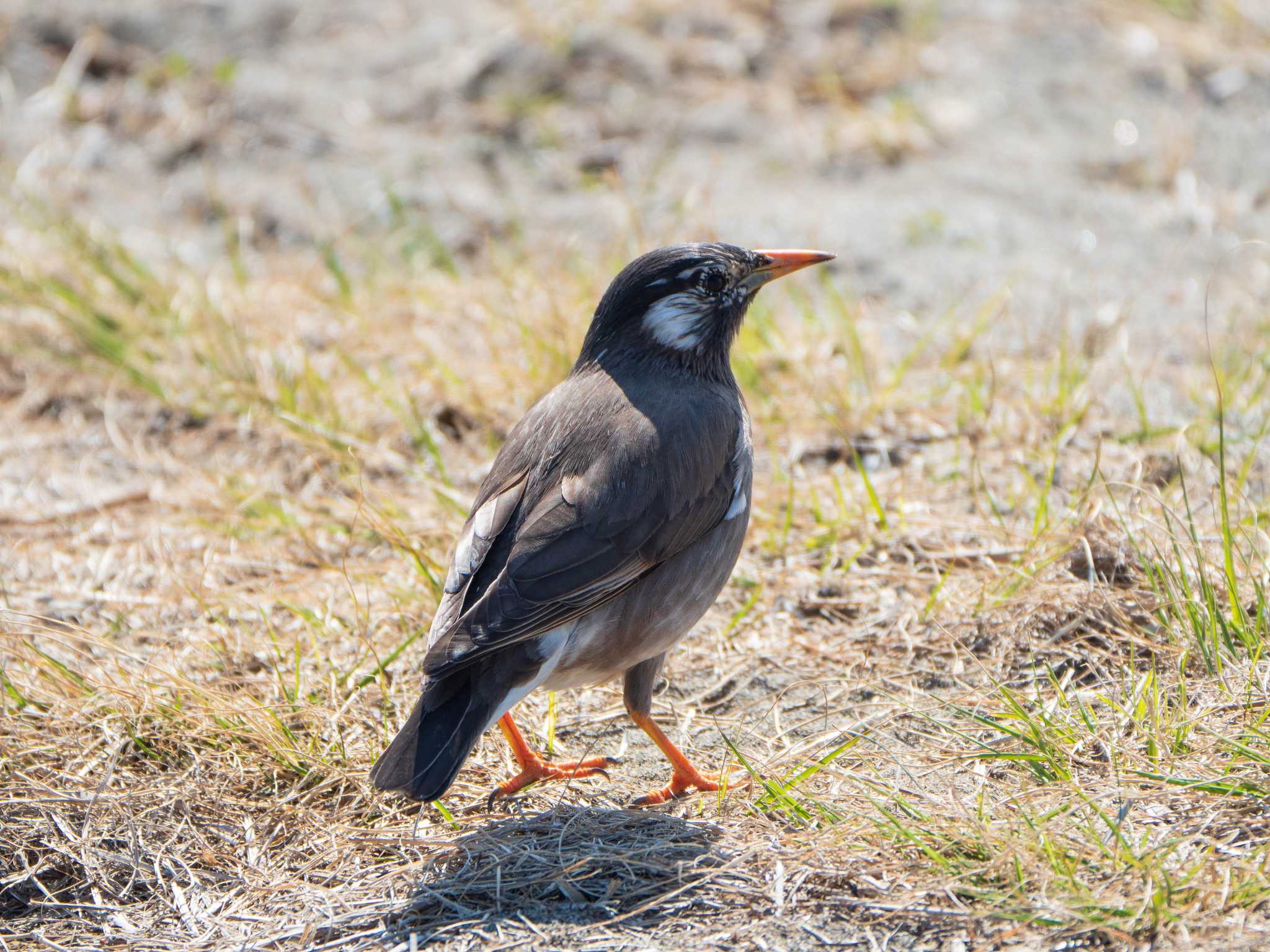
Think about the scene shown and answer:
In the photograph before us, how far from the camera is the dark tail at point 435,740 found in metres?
3.38

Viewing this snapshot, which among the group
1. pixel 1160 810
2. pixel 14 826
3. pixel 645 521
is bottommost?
pixel 1160 810

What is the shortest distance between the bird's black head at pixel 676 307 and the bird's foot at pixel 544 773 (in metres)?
1.36

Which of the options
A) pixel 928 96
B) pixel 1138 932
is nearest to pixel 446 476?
pixel 1138 932

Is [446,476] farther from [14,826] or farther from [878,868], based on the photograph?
[878,868]

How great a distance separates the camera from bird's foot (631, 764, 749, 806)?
13.1ft

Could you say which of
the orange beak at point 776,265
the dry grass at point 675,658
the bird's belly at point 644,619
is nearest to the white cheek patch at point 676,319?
the orange beak at point 776,265

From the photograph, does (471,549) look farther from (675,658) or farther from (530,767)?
(675,658)

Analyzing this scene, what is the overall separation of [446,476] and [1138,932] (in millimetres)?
3468

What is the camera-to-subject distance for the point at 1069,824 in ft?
10.8

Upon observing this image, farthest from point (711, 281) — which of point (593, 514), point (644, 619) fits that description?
point (644, 619)

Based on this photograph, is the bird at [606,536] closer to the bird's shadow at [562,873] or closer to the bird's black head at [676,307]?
the bird's black head at [676,307]

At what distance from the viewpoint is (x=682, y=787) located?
4023mm

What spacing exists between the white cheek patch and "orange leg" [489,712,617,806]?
54.1 inches

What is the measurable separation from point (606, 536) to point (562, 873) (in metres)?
0.97
